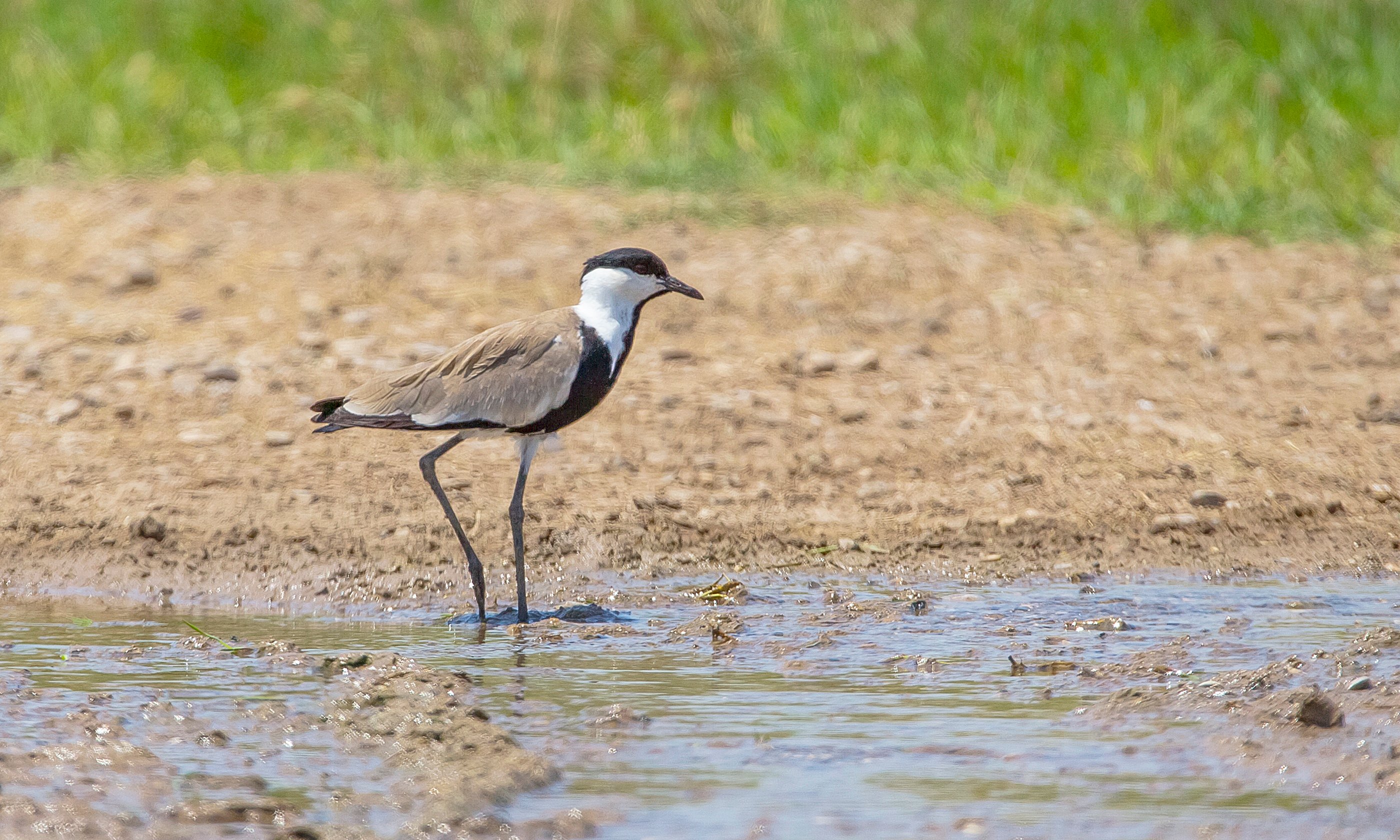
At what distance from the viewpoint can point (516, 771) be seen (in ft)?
13.6

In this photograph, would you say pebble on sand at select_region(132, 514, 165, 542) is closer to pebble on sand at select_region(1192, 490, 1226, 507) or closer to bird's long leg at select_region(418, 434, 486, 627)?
bird's long leg at select_region(418, 434, 486, 627)

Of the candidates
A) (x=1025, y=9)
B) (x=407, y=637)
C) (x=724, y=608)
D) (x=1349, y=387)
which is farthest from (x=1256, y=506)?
(x=1025, y=9)

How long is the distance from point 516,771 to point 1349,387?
5.15 meters

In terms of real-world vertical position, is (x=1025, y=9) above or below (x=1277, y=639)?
above

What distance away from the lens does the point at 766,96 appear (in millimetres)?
11484

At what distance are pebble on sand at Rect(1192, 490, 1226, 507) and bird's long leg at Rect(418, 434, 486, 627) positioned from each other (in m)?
2.68

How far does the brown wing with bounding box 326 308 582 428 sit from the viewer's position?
6.01m

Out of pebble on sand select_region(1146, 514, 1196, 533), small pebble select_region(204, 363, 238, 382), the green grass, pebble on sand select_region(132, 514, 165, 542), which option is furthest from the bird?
the green grass

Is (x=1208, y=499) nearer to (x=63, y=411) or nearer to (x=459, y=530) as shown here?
(x=459, y=530)

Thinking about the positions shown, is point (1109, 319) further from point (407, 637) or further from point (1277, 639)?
point (407, 637)

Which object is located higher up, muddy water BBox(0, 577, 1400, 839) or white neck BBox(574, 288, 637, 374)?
white neck BBox(574, 288, 637, 374)

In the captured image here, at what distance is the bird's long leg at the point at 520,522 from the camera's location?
592cm

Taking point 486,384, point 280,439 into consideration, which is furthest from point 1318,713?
point 280,439

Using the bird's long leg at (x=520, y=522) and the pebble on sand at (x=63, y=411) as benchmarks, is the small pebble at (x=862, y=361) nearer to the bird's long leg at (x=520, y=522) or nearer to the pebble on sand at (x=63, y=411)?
the bird's long leg at (x=520, y=522)
